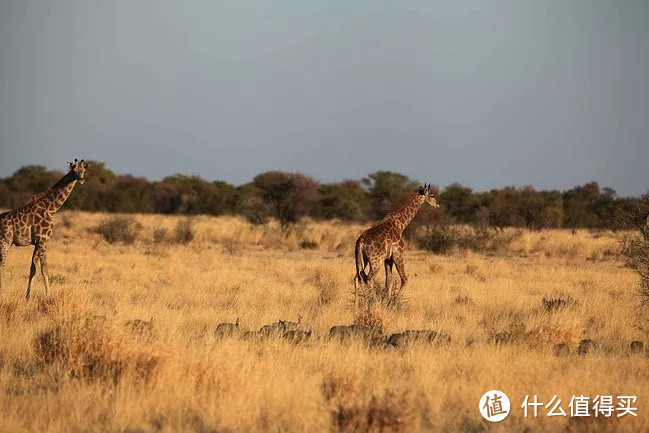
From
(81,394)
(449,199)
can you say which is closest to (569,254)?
(81,394)

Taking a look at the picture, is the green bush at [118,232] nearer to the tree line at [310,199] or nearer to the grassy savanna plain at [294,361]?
the tree line at [310,199]

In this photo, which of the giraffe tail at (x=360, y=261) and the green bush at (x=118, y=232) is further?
the green bush at (x=118, y=232)

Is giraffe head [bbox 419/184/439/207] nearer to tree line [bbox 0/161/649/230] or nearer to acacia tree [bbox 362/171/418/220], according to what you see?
tree line [bbox 0/161/649/230]

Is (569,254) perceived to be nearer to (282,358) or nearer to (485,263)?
(485,263)

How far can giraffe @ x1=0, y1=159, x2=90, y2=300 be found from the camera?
14.0m

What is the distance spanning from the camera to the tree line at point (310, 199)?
40750 mm

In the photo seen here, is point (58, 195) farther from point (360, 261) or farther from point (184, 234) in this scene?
point (184, 234)

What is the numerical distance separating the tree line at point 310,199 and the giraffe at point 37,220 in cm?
1680

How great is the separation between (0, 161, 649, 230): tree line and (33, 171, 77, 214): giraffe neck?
1675 centimetres

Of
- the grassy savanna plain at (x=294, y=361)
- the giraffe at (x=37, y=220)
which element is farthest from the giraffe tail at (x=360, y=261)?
the giraffe at (x=37, y=220)

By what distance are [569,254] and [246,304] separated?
1731cm

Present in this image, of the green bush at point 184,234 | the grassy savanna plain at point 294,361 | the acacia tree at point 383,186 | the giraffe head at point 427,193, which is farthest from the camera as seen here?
the acacia tree at point 383,186

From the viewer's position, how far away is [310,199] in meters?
43.4

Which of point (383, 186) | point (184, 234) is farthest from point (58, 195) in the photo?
point (383, 186)
